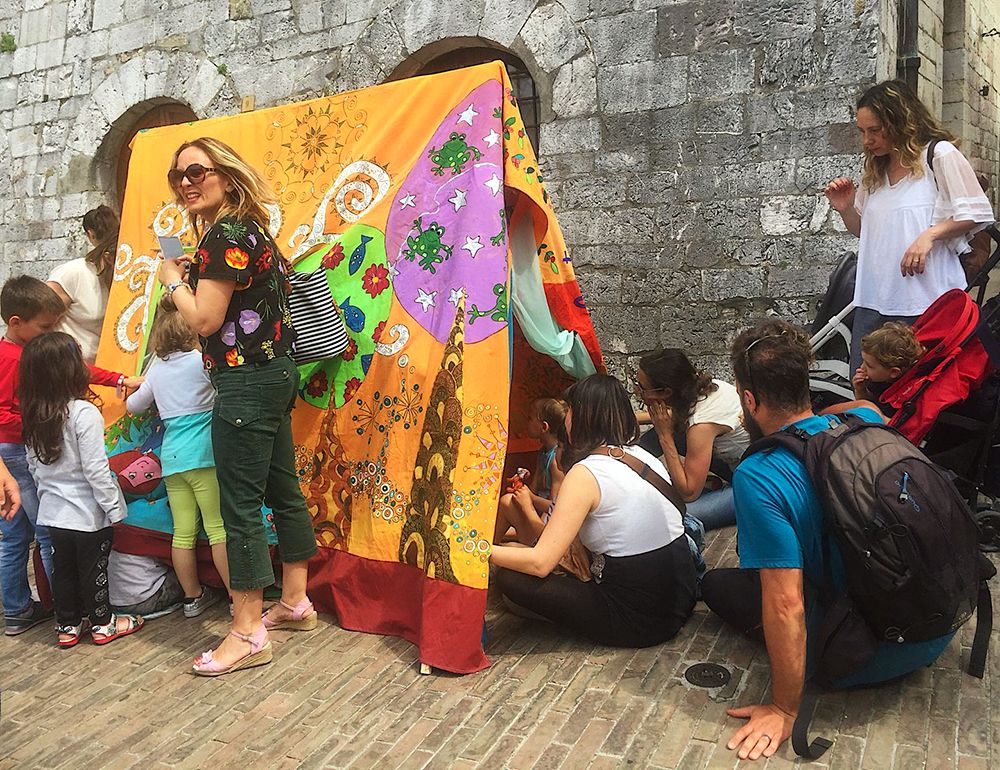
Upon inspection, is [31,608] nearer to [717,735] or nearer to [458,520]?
[458,520]

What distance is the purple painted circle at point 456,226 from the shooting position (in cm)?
349

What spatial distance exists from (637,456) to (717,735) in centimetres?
102

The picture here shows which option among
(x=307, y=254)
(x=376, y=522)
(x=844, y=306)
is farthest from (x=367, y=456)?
(x=844, y=306)

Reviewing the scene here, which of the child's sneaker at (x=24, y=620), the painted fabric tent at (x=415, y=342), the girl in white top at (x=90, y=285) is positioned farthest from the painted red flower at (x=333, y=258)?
the child's sneaker at (x=24, y=620)

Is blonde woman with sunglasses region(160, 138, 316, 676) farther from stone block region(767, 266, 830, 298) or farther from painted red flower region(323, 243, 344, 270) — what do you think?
stone block region(767, 266, 830, 298)

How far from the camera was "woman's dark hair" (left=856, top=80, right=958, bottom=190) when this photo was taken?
399 cm

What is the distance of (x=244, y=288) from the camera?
3070 mm

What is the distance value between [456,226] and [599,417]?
1.02 meters

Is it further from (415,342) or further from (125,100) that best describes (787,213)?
(125,100)

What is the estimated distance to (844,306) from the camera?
16.6 ft

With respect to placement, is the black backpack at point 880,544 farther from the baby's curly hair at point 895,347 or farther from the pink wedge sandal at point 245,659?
the pink wedge sandal at point 245,659

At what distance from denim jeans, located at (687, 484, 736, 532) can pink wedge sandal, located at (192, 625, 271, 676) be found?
226 cm

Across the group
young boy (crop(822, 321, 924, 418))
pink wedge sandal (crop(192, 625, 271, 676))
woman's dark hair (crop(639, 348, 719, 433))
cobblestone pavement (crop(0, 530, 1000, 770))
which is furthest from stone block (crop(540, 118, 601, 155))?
pink wedge sandal (crop(192, 625, 271, 676))

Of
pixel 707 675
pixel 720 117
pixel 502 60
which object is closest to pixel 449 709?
pixel 707 675
